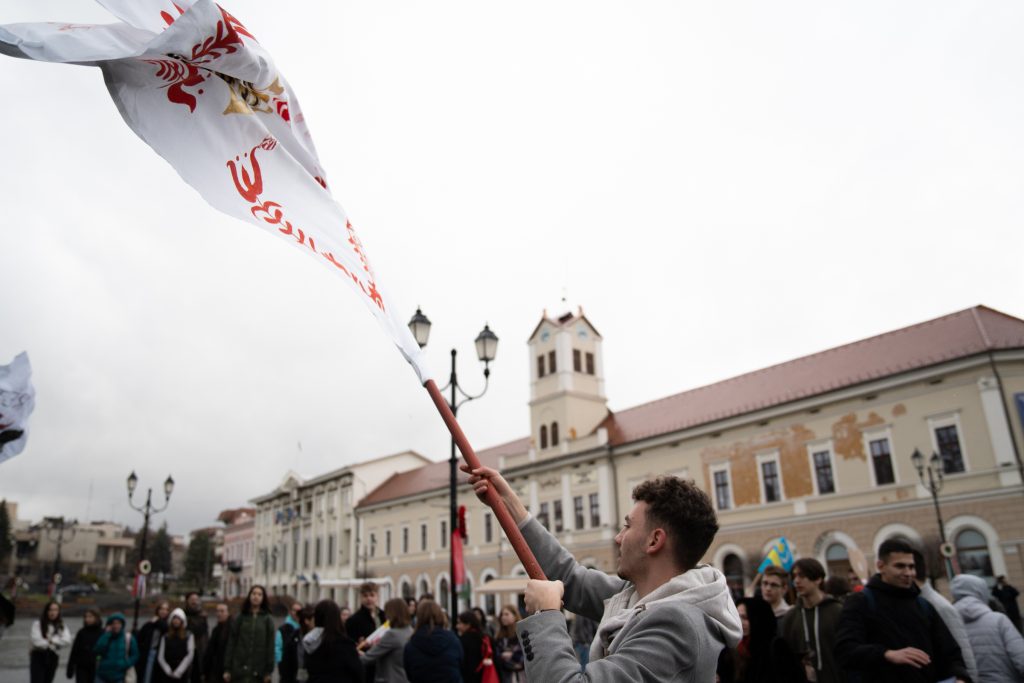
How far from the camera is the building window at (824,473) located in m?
29.6

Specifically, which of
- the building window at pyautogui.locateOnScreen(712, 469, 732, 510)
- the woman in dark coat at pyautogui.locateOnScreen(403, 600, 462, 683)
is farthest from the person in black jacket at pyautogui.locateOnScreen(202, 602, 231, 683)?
the building window at pyautogui.locateOnScreen(712, 469, 732, 510)

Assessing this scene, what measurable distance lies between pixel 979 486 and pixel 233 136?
29.0 m

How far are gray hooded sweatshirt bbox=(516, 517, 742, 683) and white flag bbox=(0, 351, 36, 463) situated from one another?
5363mm

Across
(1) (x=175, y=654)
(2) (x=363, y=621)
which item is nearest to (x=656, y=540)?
(2) (x=363, y=621)

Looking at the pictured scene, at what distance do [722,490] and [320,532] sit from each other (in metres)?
42.8

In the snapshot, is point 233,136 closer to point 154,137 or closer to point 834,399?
point 154,137

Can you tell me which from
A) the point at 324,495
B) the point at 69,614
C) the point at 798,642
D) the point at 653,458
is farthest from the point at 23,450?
the point at 324,495

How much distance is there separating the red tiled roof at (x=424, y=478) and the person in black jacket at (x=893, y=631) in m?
44.3

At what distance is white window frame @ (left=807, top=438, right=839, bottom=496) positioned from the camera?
29.3m

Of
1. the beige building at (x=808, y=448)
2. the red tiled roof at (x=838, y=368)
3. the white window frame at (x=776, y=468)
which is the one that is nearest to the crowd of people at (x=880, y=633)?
the beige building at (x=808, y=448)

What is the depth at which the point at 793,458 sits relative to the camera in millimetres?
30969

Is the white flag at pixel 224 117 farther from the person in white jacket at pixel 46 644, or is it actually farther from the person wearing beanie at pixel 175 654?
the person in white jacket at pixel 46 644

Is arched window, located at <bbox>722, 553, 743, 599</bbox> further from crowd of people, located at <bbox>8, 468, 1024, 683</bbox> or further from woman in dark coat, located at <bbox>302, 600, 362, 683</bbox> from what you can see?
woman in dark coat, located at <bbox>302, 600, 362, 683</bbox>

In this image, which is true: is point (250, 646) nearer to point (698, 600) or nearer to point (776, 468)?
point (698, 600)
